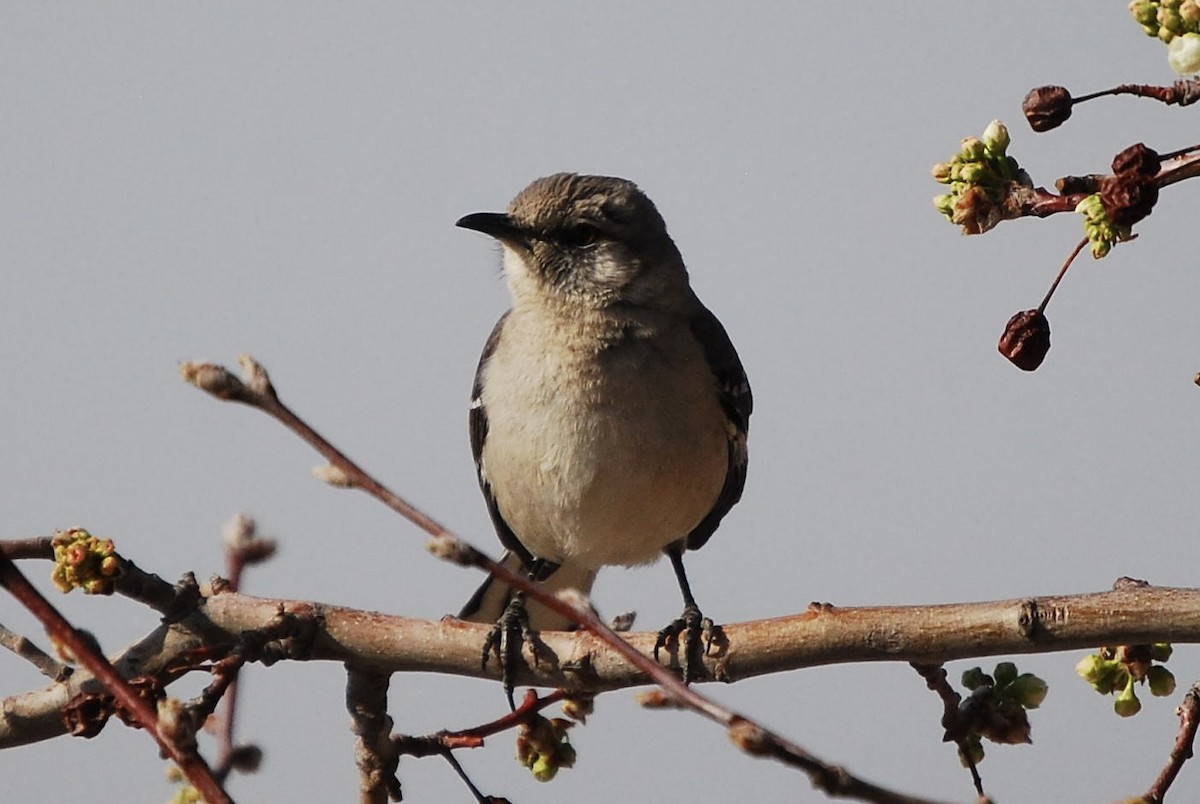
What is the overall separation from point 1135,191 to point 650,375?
11.2 ft

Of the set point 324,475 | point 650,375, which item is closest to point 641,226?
point 650,375

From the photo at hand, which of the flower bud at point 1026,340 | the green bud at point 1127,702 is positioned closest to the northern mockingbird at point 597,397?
the green bud at point 1127,702

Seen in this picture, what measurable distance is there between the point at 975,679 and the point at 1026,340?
0.95 meters

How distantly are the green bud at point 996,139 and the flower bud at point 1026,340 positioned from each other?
0.36 meters

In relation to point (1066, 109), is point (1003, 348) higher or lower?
lower

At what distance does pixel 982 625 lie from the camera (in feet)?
11.1

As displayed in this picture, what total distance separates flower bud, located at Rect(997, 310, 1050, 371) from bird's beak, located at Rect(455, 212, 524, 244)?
3.52 meters

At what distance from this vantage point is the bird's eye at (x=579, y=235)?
6256 millimetres

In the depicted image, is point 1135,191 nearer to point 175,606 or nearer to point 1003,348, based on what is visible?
point 1003,348

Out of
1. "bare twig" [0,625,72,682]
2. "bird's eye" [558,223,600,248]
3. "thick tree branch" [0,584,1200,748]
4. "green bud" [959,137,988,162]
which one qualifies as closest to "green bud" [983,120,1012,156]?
"green bud" [959,137,988,162]

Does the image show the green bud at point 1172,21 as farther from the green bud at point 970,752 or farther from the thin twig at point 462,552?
the green bud at point 970,752

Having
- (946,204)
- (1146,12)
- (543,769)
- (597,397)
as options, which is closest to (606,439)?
(597,397)

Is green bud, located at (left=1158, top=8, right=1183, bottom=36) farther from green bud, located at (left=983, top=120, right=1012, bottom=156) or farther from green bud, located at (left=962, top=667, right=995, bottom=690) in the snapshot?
green bud, located at (left=962, top=667, right=995, bottom=690)

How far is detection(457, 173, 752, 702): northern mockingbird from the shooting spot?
18.7ft
